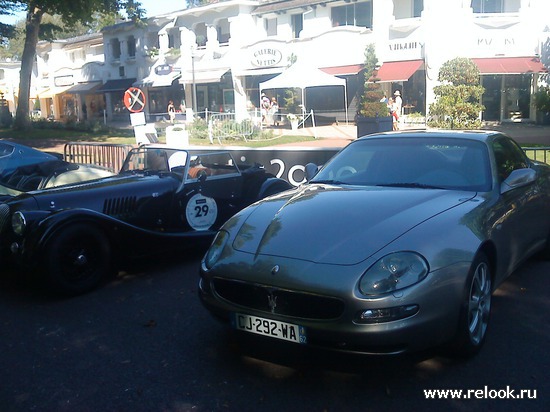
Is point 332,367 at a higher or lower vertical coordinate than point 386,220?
lower

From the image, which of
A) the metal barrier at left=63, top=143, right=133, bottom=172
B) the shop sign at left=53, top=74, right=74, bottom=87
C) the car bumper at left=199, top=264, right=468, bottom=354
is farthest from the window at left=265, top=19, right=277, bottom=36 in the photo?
the car bumper at left=199, top=264, right=468, bottom=354

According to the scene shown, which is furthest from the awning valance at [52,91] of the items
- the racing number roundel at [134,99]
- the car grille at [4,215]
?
the car grille at [4,215]

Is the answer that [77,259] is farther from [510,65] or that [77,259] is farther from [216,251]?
[510,65]

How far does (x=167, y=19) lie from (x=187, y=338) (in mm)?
38672

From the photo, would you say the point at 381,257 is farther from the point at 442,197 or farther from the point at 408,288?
the point at 442,197

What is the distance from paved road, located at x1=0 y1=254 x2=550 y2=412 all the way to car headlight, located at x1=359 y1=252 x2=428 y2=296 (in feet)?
1.80

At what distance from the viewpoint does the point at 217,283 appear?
397 cm

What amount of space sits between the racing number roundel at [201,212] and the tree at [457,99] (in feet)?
45.9

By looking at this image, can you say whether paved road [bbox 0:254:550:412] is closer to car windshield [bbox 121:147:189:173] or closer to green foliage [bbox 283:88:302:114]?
car windshield [bbox 121:147:189:173]

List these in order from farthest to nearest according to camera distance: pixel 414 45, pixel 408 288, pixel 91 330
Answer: pixel 414 45, pixel 91 330, pixel 408 288

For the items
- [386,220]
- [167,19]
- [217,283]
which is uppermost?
[167,19]

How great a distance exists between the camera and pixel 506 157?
5.36 meters

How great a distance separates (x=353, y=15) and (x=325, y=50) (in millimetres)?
2465

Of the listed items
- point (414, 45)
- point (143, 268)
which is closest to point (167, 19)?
point (414, 45)
